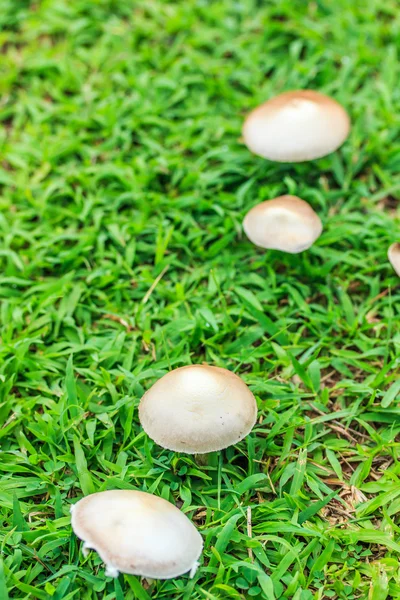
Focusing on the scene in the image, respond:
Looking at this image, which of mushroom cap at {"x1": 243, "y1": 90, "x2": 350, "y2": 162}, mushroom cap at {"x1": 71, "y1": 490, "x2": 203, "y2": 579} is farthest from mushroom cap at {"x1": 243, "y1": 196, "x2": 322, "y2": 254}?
mushroom cap at {"x1": 71, "y1": 490, "x2": 203, "y2": 579}

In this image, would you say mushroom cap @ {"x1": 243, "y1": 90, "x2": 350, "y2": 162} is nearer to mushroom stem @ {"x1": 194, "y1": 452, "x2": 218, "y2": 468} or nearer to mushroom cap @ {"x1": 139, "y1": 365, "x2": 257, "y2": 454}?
mushroom cap @ {"x1": 139, "y1": 365, "x2": 257, "y2": 454}

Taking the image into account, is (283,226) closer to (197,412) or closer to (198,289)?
(198,289)

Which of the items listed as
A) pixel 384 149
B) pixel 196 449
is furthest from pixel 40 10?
pixel 196 449

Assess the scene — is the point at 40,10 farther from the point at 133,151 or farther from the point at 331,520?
the point at 331,520

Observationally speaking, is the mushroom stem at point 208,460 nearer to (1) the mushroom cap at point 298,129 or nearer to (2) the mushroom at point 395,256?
(2) the mushroom at point 395,256

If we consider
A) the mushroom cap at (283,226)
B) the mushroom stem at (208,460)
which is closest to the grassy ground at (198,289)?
the mushroom stem at (208,460)

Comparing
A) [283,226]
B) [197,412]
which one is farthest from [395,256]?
[197,412]
